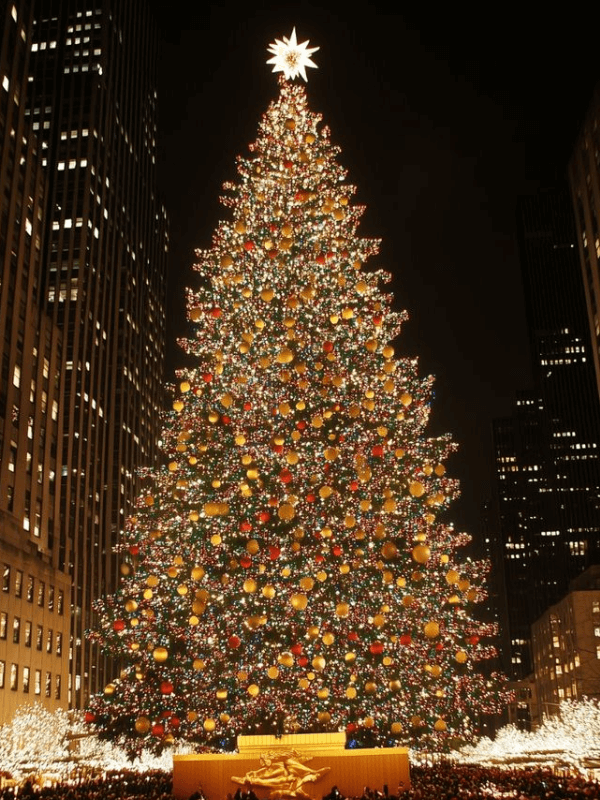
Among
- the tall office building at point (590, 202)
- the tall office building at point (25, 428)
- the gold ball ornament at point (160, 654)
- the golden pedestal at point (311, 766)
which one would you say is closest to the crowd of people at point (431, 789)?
the golden pedestal at point (311, 766)

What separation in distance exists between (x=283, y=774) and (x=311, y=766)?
81 centimetres

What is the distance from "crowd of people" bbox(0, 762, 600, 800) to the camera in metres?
19.0

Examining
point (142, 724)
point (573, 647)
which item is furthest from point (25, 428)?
point (573, 647)

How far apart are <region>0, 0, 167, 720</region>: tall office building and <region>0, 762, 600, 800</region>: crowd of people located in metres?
68.8

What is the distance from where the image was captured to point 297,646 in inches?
836

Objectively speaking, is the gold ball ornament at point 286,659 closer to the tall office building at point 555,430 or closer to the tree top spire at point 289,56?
the tree top spire at point 289,56

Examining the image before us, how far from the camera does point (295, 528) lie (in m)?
22.6

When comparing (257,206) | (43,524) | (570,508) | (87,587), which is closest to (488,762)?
(257,206)

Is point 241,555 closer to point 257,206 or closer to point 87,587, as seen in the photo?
point 257,206

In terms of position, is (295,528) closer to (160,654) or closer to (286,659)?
(286,659)

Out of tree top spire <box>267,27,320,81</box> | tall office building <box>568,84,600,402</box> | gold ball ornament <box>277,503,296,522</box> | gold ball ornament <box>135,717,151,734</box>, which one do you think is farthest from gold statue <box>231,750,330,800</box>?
tall office building <box>568,84,600,402</box>

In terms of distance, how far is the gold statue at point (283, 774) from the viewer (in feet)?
70.8

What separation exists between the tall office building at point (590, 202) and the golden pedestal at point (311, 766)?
129 feet

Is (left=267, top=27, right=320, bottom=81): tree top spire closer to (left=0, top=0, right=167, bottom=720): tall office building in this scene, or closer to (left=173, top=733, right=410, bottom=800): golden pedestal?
(left=173, top=733, right=410, bottom=800): golden pedestal
